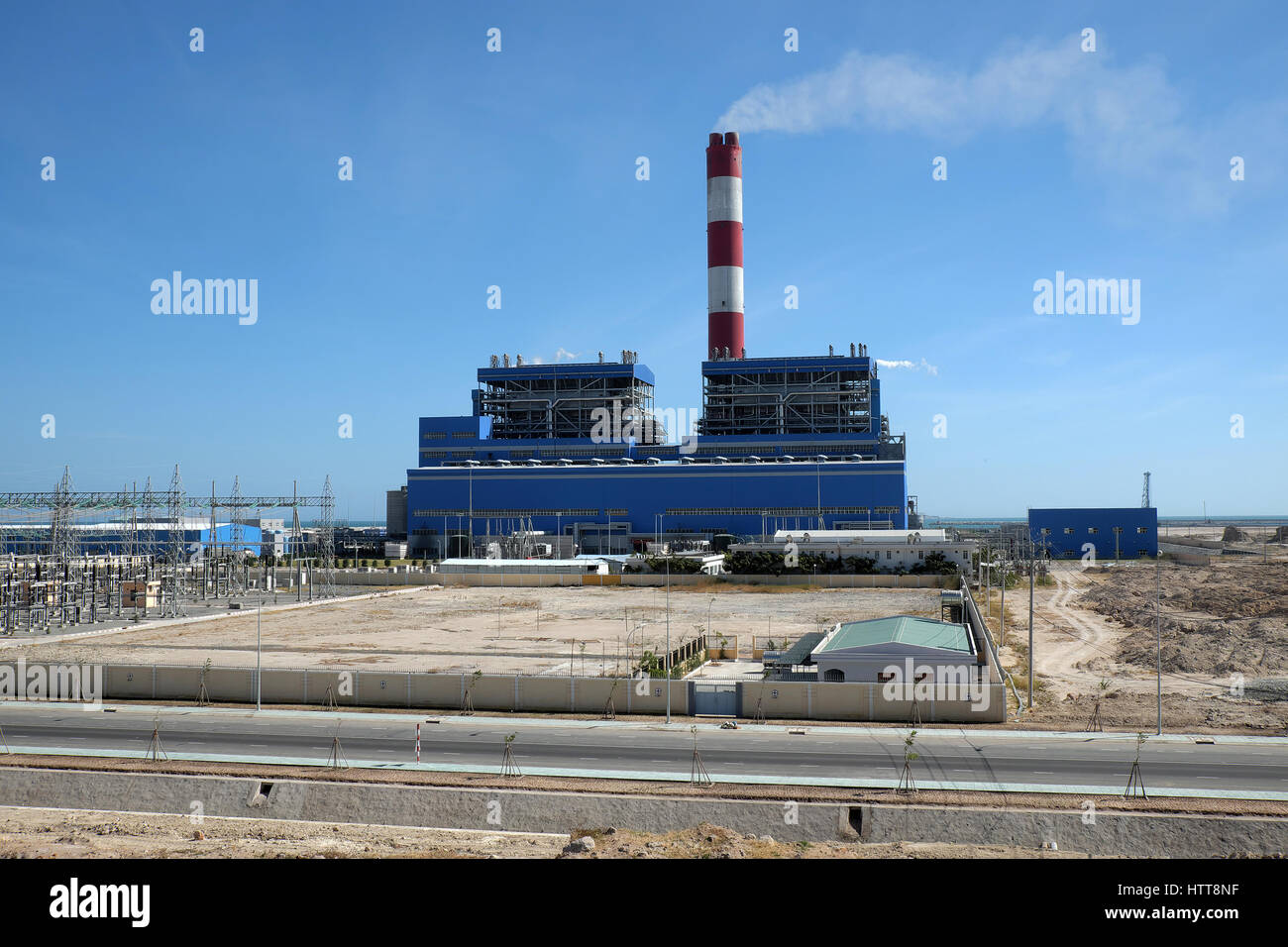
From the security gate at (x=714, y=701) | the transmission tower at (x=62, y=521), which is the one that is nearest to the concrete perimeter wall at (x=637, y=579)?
the transmission tower at (x=62, y=521)

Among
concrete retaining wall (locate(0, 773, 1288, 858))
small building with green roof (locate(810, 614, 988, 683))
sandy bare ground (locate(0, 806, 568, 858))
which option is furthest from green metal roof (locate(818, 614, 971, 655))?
sandy bare ground (locate(0, 806, 568, 858))

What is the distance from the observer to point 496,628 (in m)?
61.7

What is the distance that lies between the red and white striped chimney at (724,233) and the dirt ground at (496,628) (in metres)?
57.1

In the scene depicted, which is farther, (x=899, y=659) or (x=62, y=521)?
(x=62, y=521)

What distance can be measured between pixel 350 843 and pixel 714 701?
1817 centimetres

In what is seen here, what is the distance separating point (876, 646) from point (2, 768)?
2969 cm

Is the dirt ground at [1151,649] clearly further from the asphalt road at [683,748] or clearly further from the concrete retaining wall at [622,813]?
the concrete retaining wall at [622,813]

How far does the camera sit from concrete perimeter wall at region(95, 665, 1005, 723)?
3469cm

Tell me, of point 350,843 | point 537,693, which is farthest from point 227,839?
point 537,693

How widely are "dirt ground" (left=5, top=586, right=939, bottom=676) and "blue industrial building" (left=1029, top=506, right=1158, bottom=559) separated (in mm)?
52644

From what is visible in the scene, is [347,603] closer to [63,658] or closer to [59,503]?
[59,503]

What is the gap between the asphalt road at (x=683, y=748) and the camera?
87.3 ft

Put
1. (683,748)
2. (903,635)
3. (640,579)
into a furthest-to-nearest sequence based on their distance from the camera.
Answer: (640,579) < (903,635) < (683,748)

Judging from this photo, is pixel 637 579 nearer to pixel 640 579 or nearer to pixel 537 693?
pixel 640 579
